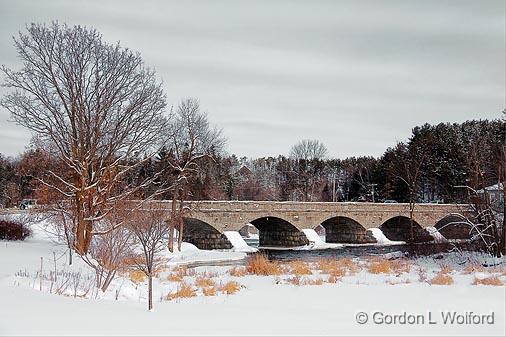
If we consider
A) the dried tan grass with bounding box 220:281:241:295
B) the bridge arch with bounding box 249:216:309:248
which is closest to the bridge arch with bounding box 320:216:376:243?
the bridge arch with bounding box 249:216:309:248

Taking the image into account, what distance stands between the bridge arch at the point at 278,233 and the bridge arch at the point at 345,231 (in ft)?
13.4

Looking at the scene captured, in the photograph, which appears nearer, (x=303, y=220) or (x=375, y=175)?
(x=303, y=220)

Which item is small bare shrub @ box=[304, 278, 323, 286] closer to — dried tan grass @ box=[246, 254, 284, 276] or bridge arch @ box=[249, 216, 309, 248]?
dried tan grass @ box=[246, 254, 284, 276]

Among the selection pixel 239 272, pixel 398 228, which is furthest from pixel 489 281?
pixel 398 228

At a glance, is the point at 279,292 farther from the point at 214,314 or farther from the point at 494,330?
the point at 494,330

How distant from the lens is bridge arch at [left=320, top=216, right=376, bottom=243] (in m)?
50.2

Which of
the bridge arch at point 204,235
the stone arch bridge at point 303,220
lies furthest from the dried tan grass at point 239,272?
the bridge arch at point 204,235

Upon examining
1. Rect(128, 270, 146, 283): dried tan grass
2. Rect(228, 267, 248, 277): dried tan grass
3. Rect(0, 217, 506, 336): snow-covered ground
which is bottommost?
Rect(228, 267, 248, 277): dried tan grass

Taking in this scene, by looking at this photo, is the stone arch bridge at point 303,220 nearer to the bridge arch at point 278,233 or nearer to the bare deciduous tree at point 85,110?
the bridge arch at point 278,233

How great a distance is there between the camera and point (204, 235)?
42.3 m

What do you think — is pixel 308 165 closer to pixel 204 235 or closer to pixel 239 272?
pixel 204 235

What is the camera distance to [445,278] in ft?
47.0

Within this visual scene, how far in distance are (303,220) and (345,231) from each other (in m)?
8.42

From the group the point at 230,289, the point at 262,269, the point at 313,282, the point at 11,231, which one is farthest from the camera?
the point at 11,231
